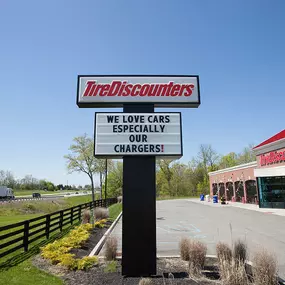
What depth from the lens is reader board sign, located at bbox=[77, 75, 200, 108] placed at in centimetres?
748

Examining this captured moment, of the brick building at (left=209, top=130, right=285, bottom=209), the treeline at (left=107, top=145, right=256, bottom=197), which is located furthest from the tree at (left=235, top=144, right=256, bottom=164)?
the brick building at (left=209, top=130, right=285, bottom=209)

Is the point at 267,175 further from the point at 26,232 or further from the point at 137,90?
the point at 26,232

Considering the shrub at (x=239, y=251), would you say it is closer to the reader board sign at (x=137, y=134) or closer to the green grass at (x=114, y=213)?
the reader board sign at (x=137, y=134)

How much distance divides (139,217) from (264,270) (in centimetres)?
327

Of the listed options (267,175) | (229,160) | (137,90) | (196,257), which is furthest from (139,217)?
(229,160)

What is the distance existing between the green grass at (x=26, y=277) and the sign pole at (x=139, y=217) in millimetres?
1898

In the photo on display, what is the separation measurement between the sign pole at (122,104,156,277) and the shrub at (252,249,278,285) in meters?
2.58

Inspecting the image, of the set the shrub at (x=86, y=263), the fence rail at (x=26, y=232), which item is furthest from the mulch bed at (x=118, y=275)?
the fence rail at (x=26, y=232)

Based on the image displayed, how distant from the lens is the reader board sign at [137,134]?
23.0 ft

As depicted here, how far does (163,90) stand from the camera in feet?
24.8

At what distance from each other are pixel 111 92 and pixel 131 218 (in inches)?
155

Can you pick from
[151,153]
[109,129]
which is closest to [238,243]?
[151,153]

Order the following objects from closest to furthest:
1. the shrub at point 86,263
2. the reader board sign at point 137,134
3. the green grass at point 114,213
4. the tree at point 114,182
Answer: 1. the shrub at point 86,263
2. the reader board sign at point 137,134
3. the green grass at point 114,213
4. the tree at point 114,182

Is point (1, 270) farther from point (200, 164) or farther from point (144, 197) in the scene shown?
point (200, 164)
